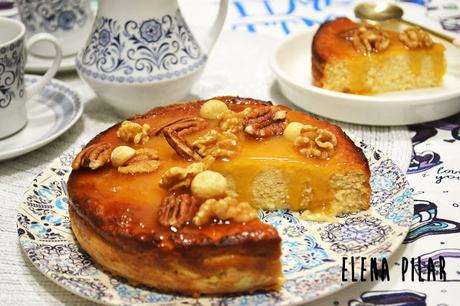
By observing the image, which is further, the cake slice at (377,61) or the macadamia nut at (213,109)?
the cake slice at (377,61)

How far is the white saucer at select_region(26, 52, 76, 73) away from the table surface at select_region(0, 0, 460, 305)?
2.5 inches

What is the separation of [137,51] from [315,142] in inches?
32.2

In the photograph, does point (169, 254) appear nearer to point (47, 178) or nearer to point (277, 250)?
point (277, 250)

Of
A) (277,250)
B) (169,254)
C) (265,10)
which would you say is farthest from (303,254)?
(265,10)

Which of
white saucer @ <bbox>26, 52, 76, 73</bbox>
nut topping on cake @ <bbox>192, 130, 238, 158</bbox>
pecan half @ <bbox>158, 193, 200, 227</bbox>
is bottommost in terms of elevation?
white saucer @ <bbox>26, 52, 76, 73</bbox>

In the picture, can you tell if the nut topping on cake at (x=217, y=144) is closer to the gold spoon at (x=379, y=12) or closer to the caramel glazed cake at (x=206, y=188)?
the caramel glazed cake at (x=206, y=188)

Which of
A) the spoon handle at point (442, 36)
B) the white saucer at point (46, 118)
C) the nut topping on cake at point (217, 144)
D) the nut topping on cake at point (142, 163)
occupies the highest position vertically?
the nut topping on cake at point (142, 163)

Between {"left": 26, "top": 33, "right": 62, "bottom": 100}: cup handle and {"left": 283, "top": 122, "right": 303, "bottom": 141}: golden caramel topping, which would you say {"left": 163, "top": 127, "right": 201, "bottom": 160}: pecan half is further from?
{"left": 26, "top": 33, "right": 62, "bottom": 100}: cup handle

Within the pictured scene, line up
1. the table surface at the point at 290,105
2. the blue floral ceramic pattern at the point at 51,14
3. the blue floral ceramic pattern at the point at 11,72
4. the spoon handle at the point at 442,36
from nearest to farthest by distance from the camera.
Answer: the table surface at the point at 290,105 → the blue floral ceramic pattern at the point at 11,72 → the spoon handle at the point at 442,36 → the blue floral ceramic pattern at the point at 51,14

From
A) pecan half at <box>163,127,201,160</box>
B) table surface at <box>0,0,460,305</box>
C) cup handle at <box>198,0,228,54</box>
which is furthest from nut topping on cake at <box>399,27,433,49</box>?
pecan half at <box>163,127,201,160</box>

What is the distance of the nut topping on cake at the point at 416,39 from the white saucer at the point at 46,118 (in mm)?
1351

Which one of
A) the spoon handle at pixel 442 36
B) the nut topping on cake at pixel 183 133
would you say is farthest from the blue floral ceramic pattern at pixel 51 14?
the spoon handle at pixel 442 36

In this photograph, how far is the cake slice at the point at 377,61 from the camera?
2354mm

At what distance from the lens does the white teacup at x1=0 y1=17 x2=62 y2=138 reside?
1.92 metres
